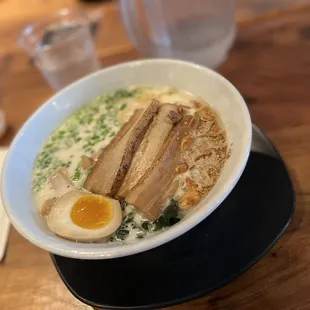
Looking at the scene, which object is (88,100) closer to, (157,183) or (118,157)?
(118,157)

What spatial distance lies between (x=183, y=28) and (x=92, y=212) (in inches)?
36.4

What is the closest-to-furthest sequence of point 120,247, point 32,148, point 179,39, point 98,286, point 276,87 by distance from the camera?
point 120,247, point 98,286, point 32,148, point 276,87, point 179,39

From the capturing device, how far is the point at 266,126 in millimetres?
1322

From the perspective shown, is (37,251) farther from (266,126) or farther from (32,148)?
(266,126)

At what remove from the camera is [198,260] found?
3.17ft

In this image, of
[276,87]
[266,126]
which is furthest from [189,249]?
[276,87]

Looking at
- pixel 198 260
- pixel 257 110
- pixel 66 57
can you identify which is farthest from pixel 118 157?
pixel 66 57

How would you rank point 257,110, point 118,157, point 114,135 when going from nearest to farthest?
point 118,157 → point 114,135 → point 257,110

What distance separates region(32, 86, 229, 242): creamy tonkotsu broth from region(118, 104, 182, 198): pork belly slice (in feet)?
0.13

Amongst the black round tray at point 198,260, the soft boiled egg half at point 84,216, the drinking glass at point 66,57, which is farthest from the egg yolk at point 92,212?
the drinking glass at point 66,57

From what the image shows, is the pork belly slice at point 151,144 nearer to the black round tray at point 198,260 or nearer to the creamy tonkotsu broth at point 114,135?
the creamy tonkotsu broth at point 114,135

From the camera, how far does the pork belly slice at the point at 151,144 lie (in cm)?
105

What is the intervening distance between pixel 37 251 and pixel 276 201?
2.02 ft

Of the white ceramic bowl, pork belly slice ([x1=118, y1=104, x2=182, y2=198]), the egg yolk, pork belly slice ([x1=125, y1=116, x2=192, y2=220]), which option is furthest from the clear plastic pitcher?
the egg yolk
